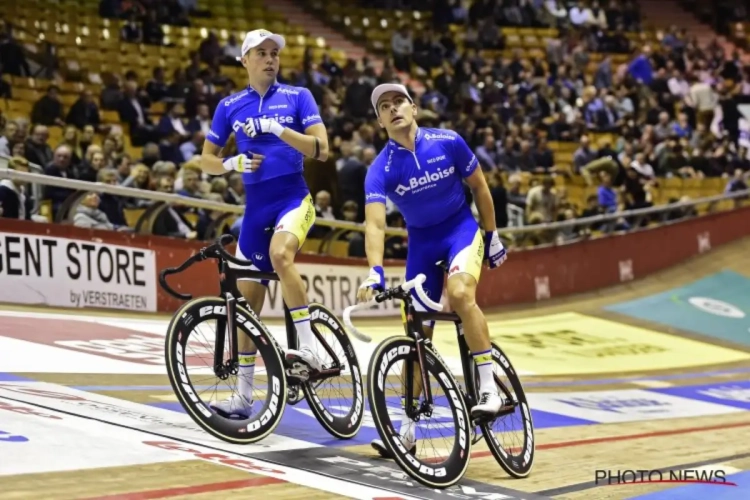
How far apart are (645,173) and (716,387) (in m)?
8.71

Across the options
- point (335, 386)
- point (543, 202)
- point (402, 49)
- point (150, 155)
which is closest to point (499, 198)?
point (543, 202)

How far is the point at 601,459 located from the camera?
7039 millimetres

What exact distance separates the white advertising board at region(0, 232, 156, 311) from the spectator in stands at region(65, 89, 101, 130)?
2992mm

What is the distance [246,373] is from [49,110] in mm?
8243

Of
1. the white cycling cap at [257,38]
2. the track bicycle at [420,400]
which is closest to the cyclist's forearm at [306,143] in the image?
the white cycling cap at [257,38]

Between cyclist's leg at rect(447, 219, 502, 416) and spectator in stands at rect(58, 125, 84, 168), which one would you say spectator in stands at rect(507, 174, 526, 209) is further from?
cyclist's leg at rect(447, 219, 502, 416)

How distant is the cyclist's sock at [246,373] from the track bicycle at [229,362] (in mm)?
33

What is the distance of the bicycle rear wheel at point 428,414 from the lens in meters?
5.60

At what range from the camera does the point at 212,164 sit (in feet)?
21.7

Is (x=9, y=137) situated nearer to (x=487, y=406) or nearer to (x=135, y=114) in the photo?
(x=135, y=114)

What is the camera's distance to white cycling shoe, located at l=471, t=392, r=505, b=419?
6.04 metres

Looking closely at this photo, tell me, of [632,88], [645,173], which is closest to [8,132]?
[645,173]

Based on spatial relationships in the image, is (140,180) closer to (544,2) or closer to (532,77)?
(532,77)

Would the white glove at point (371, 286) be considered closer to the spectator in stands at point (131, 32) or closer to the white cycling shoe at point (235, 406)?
the white cycling shoe at point (235, 406)
